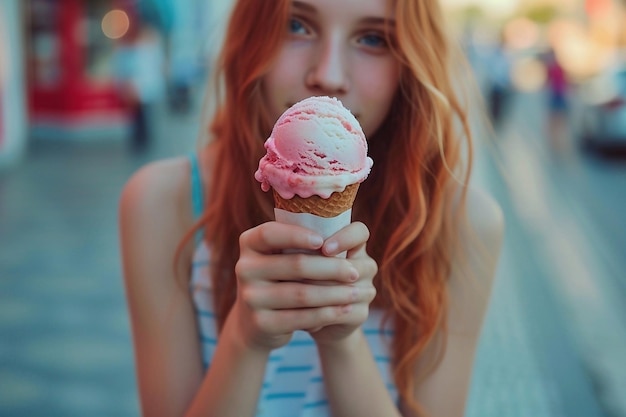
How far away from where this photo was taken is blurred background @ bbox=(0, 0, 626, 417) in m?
4.47

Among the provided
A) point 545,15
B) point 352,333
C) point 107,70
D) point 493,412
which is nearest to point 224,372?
point 352,333

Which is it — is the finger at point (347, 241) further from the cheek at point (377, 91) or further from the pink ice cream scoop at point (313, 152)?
the cheek at point (377, 91)

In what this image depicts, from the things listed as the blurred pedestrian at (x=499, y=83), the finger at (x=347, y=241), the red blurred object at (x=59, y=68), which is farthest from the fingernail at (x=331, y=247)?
the blurred pedestrian at (x=499, y=83)

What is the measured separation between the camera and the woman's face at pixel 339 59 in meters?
1.42

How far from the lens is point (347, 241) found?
121cm

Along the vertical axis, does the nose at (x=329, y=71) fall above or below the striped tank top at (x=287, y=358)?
above

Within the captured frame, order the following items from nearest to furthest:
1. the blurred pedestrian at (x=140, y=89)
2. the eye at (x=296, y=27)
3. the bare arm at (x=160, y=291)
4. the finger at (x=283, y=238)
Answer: the finger at (x=283, y=238) < the eye at (x=296, y=27) < the bare arm at (x=160, y=291) < the blurred pedestrian at (x=140, y=89)

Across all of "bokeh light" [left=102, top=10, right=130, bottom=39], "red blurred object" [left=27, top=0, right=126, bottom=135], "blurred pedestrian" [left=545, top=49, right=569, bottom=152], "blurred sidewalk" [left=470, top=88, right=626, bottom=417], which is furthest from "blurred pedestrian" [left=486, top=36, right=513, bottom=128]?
"red blurred object" [left=27, top=0, right=126, bottom=135]

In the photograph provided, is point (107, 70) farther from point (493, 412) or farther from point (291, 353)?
point (291, 353)

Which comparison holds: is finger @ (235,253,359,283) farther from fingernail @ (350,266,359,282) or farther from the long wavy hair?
the long wavy hair

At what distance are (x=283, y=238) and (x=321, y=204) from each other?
107mm

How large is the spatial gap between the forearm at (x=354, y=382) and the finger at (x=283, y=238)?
0.29 metres

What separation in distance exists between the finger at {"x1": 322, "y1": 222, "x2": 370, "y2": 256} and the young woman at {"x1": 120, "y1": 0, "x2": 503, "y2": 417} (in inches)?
9.1

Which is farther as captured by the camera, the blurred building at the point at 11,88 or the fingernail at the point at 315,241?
the blurred building at the point at 11,88
